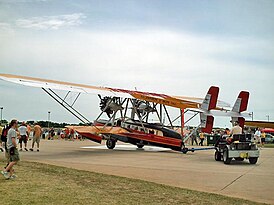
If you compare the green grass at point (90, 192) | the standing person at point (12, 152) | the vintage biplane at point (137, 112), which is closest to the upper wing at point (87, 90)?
the vintage biplane at point (137, 112)

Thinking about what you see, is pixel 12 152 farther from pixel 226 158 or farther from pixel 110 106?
pixel 110 106

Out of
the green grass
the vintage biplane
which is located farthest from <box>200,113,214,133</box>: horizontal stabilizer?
the green grass

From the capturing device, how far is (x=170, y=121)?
2664 centimetres

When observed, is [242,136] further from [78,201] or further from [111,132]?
[78,201]

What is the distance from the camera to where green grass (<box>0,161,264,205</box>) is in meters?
8.03

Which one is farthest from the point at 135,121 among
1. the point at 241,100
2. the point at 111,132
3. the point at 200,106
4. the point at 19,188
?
the point at 19,188

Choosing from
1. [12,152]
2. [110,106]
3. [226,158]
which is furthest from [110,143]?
[12,152]

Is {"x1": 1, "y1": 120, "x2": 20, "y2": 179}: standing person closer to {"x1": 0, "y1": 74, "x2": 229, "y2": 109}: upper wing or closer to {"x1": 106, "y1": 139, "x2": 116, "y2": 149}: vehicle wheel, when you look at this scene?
{"x1": 0, "y1": 74, "x2": 229, "y2": 109}: upper wing

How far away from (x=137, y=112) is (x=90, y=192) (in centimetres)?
1756

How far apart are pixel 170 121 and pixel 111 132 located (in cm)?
444

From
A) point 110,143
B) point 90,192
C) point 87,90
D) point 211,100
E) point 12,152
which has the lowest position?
point 90,192

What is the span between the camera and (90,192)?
891 cm

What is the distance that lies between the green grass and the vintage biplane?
9361mm

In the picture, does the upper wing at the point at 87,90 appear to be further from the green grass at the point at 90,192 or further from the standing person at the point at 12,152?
the green grass at the point at 90,192
